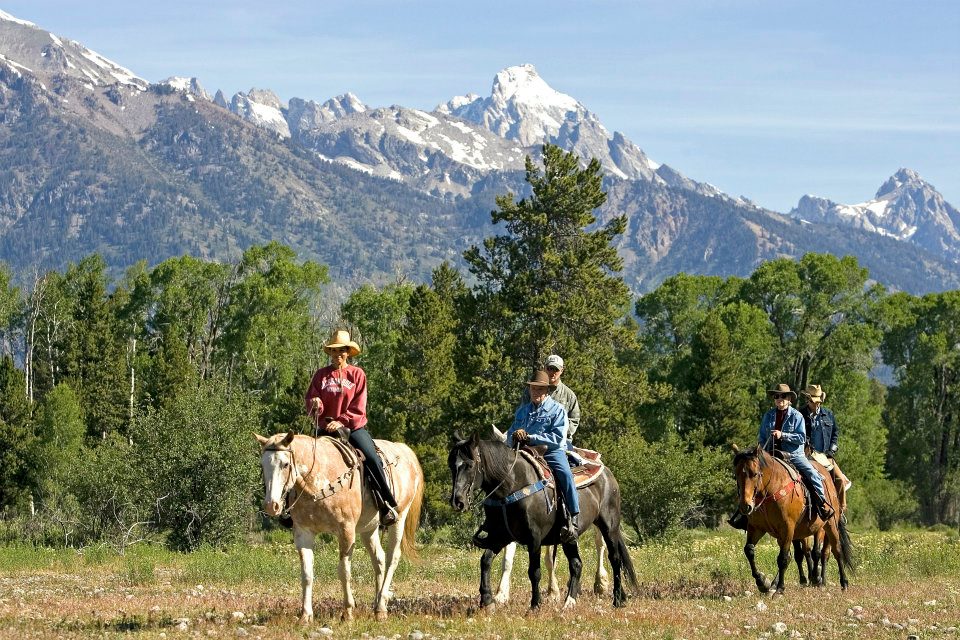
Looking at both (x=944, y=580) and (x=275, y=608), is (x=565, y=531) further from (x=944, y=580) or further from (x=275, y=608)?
(x=944, y=580)

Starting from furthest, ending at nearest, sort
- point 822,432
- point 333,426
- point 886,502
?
point 886,502, point 822,432, point 333,426

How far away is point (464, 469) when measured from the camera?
631 inches

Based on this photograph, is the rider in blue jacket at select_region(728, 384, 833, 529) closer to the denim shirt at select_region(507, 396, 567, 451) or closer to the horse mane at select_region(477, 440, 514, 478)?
the denim shirt at select_region(507, 396, 567, 451)

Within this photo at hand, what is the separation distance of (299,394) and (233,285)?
26378 mm

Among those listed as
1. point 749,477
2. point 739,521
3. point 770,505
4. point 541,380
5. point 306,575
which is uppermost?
point 541,380

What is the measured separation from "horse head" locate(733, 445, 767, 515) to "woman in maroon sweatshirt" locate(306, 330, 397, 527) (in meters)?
6.40

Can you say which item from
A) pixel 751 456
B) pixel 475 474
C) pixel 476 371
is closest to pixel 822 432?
pixel 751 456

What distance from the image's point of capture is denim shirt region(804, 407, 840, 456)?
22.8 metres

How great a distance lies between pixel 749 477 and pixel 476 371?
1078 inches

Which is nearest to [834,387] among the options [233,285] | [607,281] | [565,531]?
[607,281]

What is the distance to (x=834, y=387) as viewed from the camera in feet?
244

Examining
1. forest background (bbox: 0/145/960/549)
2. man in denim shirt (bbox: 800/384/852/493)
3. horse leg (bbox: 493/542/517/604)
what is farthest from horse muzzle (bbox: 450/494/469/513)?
forest background (bbox: 0/145/960/549)

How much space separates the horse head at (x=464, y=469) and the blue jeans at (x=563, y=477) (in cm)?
154

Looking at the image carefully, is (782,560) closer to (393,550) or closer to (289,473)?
(393,550)
